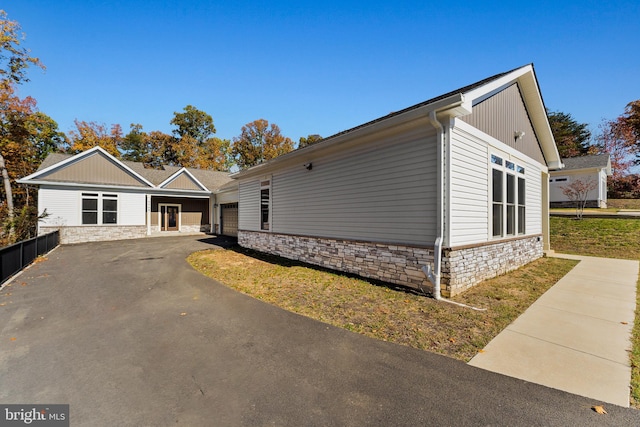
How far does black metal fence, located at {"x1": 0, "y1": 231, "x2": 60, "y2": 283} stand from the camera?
22.7 feet

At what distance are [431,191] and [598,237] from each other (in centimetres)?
1332

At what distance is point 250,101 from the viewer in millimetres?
15570

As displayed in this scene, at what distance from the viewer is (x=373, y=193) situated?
23.0 ft

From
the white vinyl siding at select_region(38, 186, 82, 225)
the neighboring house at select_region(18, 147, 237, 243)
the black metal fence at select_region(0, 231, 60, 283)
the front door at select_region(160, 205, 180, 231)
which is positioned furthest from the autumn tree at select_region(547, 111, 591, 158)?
the white vinyl siding at select_region(38, 186, 82, 225)

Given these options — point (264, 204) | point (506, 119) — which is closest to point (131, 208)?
point (264, 204)

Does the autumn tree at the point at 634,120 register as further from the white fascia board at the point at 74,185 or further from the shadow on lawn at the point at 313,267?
the white fascia board at the point at 74,185

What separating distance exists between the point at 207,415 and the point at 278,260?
25.6 feet

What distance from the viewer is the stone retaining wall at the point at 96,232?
1524cm

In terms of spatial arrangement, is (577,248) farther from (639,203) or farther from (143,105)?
(143,105)

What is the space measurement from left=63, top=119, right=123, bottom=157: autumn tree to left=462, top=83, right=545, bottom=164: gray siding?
121 ft

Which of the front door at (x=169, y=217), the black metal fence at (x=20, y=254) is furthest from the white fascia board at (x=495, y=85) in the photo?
the front door at (x=169, y=217)

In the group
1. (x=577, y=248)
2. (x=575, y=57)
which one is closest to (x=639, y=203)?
(x=577, y=248)

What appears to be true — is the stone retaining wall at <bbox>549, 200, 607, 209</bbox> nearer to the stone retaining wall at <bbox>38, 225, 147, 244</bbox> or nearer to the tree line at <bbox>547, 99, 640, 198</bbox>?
the tree line at <bbox>547, 99, 640, 198</bbox>

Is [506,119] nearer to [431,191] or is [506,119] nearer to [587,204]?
[431,191]
